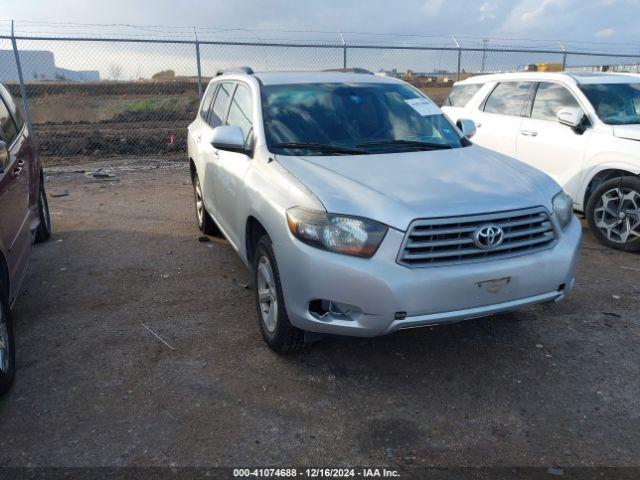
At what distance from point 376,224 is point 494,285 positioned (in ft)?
2.47

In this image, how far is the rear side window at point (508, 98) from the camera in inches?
276

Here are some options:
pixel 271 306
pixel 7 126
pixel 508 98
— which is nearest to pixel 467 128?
pixel 271 306

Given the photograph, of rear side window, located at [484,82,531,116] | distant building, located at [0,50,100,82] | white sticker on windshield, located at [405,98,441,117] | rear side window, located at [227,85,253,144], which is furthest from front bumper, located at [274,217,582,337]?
distant building, located at [0,50,100,82]

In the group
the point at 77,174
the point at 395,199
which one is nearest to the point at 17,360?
the point at 395,199

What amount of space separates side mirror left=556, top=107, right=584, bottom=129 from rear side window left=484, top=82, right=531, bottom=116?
37.3 inches

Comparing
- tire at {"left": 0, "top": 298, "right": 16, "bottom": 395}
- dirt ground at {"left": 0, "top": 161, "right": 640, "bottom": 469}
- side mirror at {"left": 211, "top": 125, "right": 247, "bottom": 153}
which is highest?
side mirror at {"left": 211, "top": 125, "right": 247, "bottom": 153}

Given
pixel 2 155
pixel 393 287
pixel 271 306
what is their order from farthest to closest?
1. pixel 271 306
2. pixel 2 155
3. pixel 393 287

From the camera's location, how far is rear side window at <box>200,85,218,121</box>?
5.79 metres

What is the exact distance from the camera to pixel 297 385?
3309 millimetres

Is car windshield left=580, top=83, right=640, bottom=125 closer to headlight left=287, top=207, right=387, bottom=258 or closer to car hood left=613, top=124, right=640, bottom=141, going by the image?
car hood left=613, top=124, right=640, bottom=141

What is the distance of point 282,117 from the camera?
4.14 meters

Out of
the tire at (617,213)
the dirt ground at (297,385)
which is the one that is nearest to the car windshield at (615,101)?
the tire at (617,213)

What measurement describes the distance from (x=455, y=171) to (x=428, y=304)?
105cm

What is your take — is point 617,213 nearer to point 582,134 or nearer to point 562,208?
point 582,134
